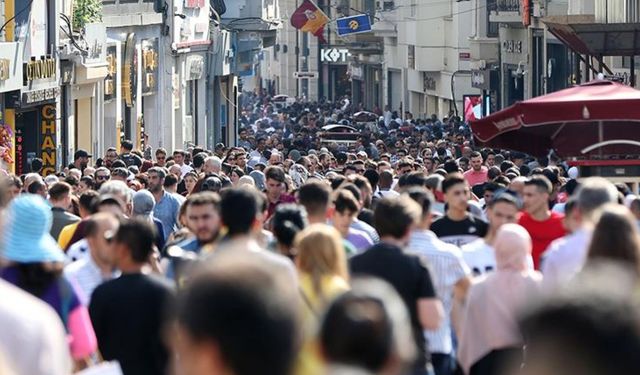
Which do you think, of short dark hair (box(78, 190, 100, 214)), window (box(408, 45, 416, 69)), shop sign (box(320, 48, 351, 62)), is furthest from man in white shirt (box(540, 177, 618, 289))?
shop sign (box(320, 48, 351, 62))

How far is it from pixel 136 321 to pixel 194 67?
4449 cm

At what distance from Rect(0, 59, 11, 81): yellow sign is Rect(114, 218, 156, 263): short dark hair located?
72.1 feet

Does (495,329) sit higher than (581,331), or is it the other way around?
(581,331)

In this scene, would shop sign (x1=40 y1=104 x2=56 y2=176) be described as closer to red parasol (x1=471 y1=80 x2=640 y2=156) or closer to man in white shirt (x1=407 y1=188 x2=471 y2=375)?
red parasol (x1=471 y1=80 x2=640 y2=156)

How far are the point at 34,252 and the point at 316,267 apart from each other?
127cm

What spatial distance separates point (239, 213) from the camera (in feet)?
28.8

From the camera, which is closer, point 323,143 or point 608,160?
point 608,160

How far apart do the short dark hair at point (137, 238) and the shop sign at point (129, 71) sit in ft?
110

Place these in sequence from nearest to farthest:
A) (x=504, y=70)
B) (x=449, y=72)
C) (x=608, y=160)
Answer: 1. (x=608, y=160)
2. (x=504, y=70)
3. (x=449, y=72)

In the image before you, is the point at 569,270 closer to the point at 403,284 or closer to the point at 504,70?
the point at 403,284

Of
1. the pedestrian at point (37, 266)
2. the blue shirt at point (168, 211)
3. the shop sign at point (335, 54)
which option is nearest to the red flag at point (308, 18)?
the shop sign at point (335, 54)

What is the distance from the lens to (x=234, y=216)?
878cm

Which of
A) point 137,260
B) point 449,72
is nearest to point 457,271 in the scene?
point 137,260

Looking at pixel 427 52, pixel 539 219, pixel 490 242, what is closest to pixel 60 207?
pixel 539 219
